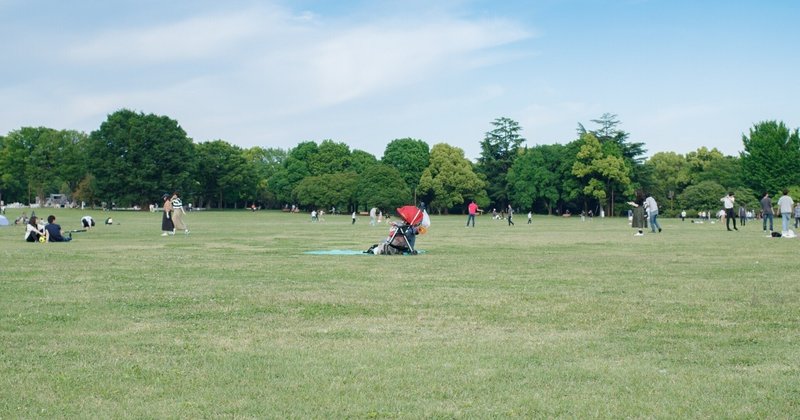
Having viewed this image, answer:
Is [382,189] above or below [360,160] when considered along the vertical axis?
below

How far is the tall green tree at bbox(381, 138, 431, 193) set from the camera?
11788 centimetres

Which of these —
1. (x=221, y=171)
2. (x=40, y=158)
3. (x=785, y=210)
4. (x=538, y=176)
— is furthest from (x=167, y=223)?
(x=40, y=158)

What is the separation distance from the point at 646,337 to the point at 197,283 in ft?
27.6

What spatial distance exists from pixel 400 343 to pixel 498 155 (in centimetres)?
11659

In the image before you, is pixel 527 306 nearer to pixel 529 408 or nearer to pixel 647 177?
pixel 529 408

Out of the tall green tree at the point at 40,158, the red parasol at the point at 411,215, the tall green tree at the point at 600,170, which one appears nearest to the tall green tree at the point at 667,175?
Result: the tall green tree at the point at 600,170

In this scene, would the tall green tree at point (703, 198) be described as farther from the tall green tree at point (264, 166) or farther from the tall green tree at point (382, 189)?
the tall green tree at point (264, 166)

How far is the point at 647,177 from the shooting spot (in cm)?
10631

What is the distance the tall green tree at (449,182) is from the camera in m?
111

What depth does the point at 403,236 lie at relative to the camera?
21.5 meters

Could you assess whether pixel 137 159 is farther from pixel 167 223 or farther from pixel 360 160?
pixel 167 223

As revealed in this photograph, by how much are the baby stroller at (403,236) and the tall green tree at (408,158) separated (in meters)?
94.3

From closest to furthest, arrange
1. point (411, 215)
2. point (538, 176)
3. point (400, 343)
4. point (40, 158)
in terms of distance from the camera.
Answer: point (400, 343), point (411, 215), point (538, 176), point (40, 158)

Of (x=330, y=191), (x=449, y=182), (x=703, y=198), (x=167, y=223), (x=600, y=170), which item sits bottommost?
(x=167, y=223)
